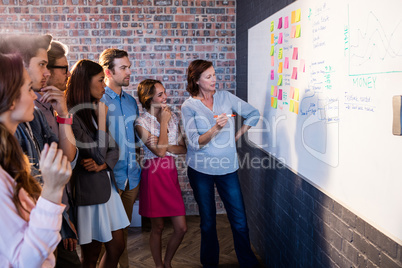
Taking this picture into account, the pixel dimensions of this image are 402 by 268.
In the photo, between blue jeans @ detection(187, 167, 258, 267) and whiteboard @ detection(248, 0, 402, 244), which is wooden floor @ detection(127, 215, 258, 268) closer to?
blue jeans @ detection(187, 167, 258, 267)

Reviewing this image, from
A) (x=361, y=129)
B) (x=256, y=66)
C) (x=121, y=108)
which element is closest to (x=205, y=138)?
(x=121, y=108)

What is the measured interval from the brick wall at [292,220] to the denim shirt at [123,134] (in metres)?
1.06

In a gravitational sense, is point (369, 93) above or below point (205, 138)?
above

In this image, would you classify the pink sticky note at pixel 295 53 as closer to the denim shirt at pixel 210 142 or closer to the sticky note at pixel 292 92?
the sticky note at pixel 292 92

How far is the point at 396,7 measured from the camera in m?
1.38

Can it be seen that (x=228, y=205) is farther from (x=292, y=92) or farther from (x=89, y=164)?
(x=89, y=164)

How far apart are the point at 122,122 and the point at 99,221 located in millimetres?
815

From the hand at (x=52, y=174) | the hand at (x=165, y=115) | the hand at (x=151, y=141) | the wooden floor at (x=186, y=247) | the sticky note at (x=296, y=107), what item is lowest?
the wooden floor at (x=186, y=247)

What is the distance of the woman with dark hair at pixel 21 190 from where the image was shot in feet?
3.46

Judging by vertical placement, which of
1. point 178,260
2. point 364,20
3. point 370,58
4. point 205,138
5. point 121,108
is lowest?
point 178,260

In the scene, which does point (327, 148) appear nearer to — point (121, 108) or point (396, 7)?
point (396, 7)

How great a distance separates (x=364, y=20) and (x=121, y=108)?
1850 millimetres

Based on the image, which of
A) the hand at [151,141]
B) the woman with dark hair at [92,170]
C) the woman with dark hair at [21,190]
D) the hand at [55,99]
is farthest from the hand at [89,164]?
the woman with dark hair at [21,190]

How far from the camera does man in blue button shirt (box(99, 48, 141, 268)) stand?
2.91 meters
